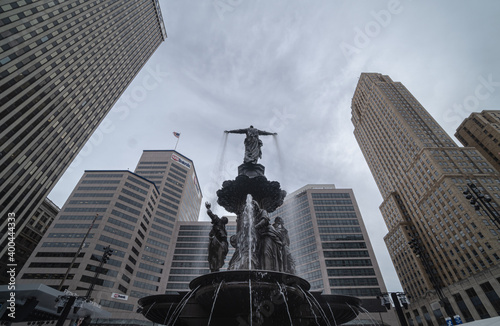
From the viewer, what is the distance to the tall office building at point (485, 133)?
249ft

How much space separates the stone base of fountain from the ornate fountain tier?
239 inches

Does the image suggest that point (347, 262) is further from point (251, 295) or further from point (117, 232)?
point (251, 295)

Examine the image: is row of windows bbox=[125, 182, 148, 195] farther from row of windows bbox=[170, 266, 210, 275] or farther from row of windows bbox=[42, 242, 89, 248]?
row of windows bbox=[170, 266, 210, 275]

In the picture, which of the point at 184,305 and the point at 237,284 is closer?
the point at 237,284

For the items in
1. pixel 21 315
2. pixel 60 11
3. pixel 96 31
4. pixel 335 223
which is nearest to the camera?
pixel 21 315

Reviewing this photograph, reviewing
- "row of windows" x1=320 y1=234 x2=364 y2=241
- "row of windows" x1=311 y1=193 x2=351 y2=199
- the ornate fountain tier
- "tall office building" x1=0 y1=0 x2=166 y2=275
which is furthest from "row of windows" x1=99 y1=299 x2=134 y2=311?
the ornate fountain tier

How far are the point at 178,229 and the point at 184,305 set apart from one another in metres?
84.5

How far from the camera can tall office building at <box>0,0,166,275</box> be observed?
38594 millimetres

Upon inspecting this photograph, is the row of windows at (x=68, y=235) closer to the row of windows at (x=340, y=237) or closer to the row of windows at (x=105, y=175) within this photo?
the row of windows at (x=105, y=175)

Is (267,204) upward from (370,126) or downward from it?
downward

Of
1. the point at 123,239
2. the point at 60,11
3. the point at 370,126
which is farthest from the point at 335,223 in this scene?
the point at 60,11

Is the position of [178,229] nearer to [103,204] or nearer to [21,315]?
[103,204]

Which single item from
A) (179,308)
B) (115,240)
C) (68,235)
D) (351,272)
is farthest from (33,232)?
(351,272)

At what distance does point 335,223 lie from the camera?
7494 centimetres
